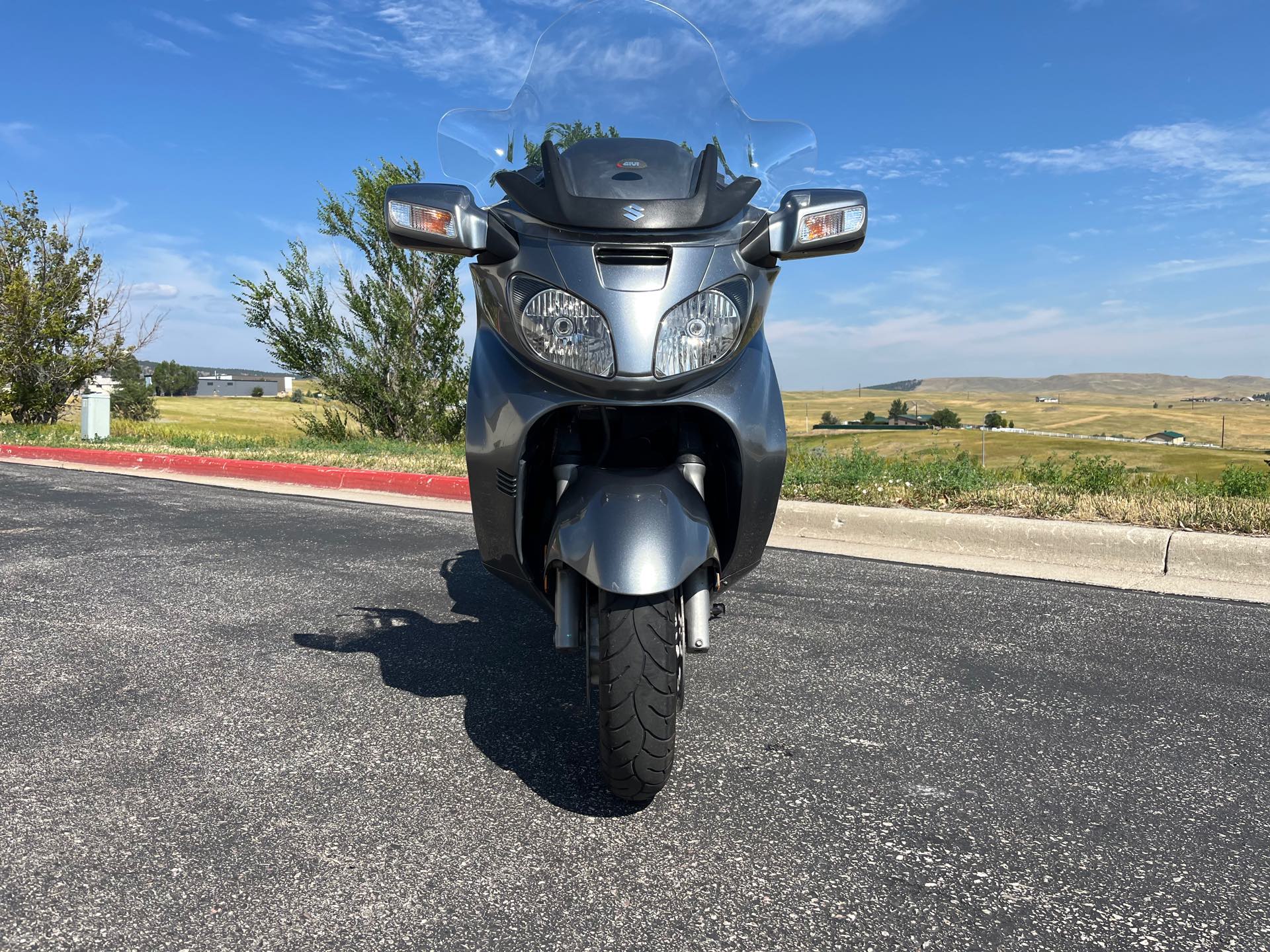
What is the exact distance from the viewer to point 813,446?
9266 mm

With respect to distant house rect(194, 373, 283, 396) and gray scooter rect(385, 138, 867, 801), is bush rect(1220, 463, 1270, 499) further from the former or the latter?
distant house rect(194, 373, 283, 396)

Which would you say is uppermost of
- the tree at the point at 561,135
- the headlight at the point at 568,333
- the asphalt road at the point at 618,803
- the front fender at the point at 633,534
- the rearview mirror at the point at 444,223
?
the tree at the point at 561,135

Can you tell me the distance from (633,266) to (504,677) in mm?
1656

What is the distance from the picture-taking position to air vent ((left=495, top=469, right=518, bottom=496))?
2.65 meters

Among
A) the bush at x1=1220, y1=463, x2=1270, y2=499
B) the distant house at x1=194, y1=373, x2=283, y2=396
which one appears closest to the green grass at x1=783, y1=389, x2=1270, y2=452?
the distant house at x1=194, y1=373, x2=283, y2=396

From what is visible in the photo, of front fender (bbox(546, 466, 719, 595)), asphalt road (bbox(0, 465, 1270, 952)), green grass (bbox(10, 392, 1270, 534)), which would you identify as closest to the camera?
asphalt road (bbox(0, 465, 1270, 952))

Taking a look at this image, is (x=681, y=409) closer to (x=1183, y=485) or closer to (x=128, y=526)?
(x=128, y=526)

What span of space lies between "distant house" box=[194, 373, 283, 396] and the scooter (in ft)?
449

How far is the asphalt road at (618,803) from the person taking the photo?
1.90m

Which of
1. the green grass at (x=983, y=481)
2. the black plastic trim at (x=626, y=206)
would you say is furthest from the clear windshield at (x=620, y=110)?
the green grass at (x=983, y=481)

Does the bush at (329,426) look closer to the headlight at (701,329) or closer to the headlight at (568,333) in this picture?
the headlight at (568,333)

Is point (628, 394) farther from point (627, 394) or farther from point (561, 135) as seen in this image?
point (561, 135)

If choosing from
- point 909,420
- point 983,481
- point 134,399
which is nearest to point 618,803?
point 983,481

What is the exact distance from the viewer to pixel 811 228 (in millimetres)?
2668
